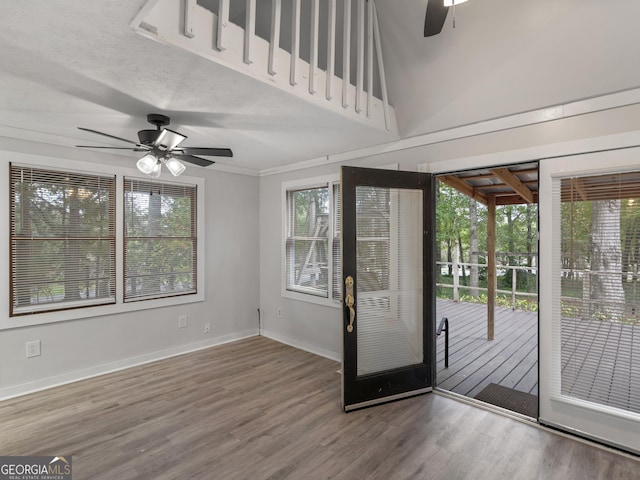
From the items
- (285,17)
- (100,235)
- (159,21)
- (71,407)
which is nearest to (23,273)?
(100,235)

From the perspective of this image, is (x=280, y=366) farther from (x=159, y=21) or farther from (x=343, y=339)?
(x=159, y=21)

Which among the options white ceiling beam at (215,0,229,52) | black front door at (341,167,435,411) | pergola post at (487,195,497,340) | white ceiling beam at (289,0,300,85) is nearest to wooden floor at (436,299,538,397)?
pergola post at (487,195,497,340)

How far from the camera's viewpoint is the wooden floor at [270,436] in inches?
83.4

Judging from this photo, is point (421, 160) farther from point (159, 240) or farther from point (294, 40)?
point (159, 240)

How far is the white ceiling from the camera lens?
1.57 metres

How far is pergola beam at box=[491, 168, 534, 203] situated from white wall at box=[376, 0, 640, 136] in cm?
142

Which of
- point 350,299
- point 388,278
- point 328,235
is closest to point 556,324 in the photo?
point 388,278

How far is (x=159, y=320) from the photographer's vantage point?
4.07m

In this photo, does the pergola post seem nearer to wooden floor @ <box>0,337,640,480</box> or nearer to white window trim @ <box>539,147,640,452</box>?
wooden floor @ <box>0,337,640,480</box>

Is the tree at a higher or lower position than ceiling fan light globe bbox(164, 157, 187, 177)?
lower

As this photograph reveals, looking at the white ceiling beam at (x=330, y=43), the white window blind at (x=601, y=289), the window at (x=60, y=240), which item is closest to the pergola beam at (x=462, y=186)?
the white window blind at (x=601, y=289)

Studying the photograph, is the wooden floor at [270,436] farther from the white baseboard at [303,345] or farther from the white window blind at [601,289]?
the white baseboard at [303,345]

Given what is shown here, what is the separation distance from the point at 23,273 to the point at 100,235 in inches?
28.3

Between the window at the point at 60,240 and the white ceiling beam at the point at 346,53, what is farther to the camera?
the window at the point at 60,240
